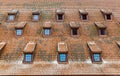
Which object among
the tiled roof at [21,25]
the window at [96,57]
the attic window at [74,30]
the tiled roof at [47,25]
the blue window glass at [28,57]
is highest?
the tiled roof at [21,25]

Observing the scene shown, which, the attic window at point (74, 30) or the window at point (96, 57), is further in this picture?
the attic window at point (74, 30)

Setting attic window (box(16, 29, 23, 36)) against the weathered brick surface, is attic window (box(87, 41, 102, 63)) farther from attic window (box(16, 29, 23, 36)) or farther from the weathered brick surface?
attic window (box(16, 29, 23, 36))

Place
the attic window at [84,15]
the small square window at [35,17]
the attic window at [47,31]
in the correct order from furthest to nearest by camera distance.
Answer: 1. the attic window at [84,15]
2. the small square window at [35,17]
3. the attic window at [47,31]

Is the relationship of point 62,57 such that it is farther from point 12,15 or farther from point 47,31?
point 12,15

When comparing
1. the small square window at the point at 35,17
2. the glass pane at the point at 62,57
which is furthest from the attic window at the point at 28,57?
the small square window at the point at 35,17

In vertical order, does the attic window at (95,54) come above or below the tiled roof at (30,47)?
below

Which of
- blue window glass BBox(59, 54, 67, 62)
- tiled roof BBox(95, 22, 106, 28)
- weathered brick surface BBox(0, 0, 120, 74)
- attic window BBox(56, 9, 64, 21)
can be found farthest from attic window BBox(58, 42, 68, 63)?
attic window BBox(56, 9, 64, 21)

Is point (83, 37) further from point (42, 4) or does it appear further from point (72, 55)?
point (42, 4)

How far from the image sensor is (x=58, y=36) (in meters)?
23.6

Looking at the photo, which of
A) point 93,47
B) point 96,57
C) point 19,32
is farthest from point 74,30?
point 19,32

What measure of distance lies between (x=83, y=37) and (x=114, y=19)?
6880 mm

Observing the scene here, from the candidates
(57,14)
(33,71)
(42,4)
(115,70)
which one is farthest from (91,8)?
(33,71)

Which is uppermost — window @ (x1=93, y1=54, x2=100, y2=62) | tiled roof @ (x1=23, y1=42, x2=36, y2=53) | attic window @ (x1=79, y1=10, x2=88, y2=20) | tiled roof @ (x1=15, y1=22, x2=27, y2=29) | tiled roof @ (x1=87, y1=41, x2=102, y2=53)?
attic window @ (x1=79, y1=10, x2=88, y2=20)

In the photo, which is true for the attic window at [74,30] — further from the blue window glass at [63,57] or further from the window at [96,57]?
the window at [96,57]
